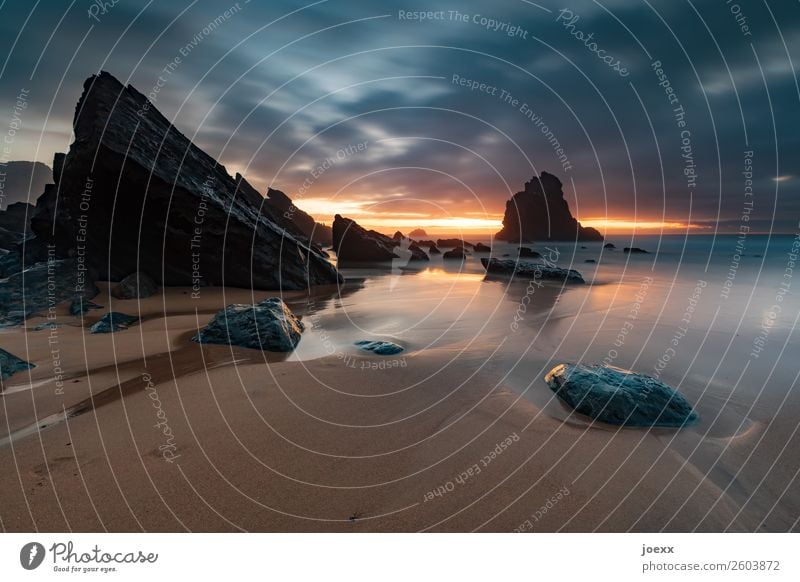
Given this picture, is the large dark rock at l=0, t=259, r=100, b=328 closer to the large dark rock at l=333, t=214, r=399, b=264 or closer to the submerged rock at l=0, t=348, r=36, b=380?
the submerged rock at l=0, t=348, r=36, b=380

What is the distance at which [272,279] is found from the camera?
14.4m

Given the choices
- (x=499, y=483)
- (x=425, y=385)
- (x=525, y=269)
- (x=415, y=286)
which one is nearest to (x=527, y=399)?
(x=425, y=385)

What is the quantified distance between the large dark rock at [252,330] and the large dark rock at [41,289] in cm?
508

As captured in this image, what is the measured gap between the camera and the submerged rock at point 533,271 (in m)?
19.4

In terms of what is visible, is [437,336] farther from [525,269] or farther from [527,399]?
[525,269]

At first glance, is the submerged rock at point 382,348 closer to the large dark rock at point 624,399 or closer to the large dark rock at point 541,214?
the large dark rock at point 624,399

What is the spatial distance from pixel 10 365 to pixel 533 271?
20.6 m

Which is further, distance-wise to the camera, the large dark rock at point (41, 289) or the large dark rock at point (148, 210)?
the large dark rock at point (148, 210)

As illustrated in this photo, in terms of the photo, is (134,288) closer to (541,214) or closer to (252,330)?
(252,330)

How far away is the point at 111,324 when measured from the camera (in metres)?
7.89
